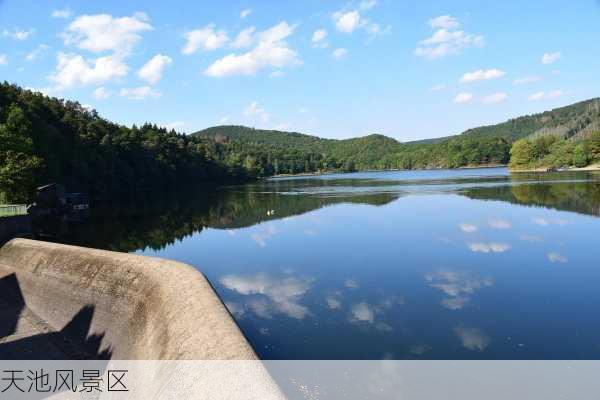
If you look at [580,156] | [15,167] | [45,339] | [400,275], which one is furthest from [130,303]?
[580,156]

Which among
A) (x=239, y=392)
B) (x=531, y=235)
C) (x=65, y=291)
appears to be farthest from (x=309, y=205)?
(x=239, y=392)

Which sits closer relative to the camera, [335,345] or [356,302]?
[335,345]

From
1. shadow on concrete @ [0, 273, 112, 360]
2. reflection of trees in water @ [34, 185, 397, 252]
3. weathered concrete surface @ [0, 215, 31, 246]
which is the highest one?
weathered concrete surface @ [0, 215, 31, 246]

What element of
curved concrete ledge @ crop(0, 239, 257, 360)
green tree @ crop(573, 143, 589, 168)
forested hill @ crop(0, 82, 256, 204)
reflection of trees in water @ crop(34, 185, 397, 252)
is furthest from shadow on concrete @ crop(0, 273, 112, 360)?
green tree @ crop(573, 143, 589, 168)

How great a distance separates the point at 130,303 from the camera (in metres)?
15.8

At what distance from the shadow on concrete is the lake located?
555cm

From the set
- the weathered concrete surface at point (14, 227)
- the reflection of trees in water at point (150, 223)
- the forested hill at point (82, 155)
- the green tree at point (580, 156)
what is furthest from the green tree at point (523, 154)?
the weathered concrete surface at point (14, 227)

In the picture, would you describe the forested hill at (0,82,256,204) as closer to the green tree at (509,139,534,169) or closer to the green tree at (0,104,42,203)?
the green tree at (0,104,42,203)

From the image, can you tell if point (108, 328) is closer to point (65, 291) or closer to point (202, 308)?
point (65, 291)

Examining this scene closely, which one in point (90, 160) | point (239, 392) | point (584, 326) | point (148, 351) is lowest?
point (584, 326)

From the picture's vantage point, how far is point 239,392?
8.04 m

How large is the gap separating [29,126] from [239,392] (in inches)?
2249

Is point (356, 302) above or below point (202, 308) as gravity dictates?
below

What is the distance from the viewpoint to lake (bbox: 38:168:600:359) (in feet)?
45.9
